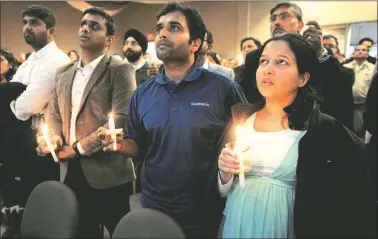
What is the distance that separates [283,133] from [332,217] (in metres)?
0.36

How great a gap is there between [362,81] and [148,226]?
4.15m

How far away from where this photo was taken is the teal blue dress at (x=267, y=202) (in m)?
1.28

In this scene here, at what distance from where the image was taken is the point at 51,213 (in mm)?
1628

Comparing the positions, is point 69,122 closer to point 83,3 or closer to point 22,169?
point 22,169

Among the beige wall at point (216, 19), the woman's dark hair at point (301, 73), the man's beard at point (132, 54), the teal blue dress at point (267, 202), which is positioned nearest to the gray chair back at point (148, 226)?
the teal blue dress at point (267, 202)


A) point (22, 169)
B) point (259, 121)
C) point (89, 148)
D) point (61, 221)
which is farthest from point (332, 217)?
point (22, 169)

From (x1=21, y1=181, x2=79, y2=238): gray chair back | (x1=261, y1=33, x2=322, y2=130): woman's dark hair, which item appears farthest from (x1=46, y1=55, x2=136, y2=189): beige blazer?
(x1=261, y1=33, x2=322, y2=130): woman's dark hair

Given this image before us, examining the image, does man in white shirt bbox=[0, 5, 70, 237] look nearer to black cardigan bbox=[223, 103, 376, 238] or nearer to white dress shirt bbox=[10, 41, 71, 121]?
white dress shirt bbox=[10, 41, 71, 121]

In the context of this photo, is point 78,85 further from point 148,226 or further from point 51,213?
point 148,226

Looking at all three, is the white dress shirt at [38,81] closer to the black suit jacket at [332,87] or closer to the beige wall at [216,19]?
the black suit jacket at [332,87]

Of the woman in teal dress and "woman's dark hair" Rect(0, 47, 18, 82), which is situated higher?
"woman's dark hair" Rect(0, 47, 18, 82)

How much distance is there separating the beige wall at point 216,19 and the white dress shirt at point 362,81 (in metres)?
3.31

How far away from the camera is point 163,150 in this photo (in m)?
1.67

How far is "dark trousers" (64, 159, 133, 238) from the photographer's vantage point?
2135 millimetres
